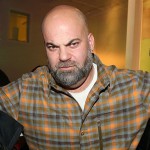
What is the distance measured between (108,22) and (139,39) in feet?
6.47

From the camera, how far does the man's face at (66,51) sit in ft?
3.34

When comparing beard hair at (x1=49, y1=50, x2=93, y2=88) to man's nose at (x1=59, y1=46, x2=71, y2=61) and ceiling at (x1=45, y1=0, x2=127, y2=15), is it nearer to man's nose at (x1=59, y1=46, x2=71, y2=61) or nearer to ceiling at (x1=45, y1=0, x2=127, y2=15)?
man's nose at (x1=59, y1=46, x2=71, y2=61)

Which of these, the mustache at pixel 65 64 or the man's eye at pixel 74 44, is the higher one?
the man's eye at pixel 74 44

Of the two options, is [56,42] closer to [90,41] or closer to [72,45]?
[72,45]

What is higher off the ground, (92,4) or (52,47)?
(92,4)

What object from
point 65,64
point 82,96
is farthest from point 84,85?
point 65,64

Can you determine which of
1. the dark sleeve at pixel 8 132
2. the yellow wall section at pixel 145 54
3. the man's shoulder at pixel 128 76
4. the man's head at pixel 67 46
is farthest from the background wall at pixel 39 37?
the dark sleeve at pixel 8 132

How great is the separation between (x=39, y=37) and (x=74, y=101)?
111 inches

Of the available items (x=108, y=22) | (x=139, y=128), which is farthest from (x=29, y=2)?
(x=139, y=128)

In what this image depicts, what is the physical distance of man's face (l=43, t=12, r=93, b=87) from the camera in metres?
1.02

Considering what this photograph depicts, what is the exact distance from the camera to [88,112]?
3.41 feet

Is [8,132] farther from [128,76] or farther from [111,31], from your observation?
[111,31]

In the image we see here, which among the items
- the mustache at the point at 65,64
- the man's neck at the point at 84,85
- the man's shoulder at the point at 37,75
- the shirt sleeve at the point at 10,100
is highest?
the mustache at the point at 65,64

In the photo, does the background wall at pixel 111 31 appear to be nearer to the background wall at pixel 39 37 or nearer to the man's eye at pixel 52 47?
the background wall at pixel 39 37
